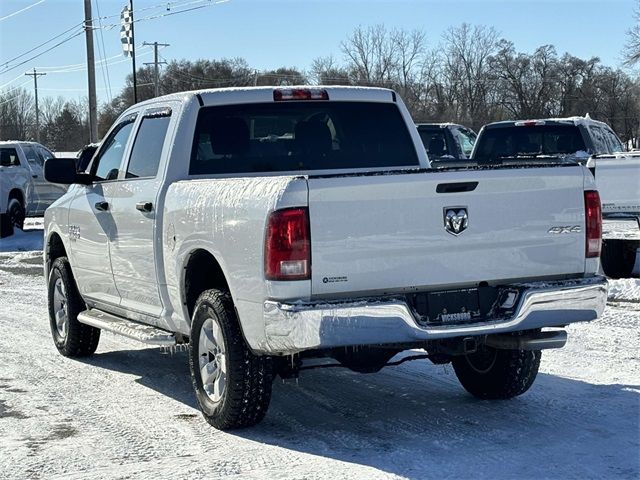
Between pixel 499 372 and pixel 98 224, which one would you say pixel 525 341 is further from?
pixel 98 224

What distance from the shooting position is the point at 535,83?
96.1m

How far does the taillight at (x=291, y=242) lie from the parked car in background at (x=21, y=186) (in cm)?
1888

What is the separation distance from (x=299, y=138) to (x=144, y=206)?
46.8 inches

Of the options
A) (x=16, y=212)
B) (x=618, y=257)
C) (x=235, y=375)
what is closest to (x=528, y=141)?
(x=618, y=257)

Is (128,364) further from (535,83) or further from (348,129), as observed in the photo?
(535,83)

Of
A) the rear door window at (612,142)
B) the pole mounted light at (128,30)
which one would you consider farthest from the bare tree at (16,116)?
the rear door window at (612,142)

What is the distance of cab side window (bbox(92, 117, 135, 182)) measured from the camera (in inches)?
310

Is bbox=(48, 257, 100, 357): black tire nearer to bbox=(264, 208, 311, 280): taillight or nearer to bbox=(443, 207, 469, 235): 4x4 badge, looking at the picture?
bbox=(264, 208, 311, 280): taillight

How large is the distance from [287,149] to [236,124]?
15.3 inches

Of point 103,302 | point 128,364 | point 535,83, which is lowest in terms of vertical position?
point 128,364

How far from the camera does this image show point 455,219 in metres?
5.46

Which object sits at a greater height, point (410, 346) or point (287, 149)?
point (287, 149)

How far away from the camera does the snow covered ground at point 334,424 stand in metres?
5.22

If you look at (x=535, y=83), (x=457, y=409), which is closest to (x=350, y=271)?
(x=457, y=409)
